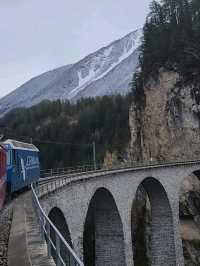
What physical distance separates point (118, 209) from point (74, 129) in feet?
338

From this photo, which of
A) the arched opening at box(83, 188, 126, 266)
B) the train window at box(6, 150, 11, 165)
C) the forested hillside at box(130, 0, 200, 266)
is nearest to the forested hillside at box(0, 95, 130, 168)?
the forested hillside at box(130, 0, 200, 266)

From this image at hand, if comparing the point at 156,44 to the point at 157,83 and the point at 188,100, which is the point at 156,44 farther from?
the point at 188,100

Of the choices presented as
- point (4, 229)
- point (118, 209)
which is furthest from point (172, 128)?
point (4, 229)

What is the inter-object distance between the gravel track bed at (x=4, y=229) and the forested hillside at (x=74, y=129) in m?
75.8

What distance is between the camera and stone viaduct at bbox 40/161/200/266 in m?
23.5

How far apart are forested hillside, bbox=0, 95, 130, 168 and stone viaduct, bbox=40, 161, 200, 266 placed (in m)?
50.2

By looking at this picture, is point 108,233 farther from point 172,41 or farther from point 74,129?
point 74,129

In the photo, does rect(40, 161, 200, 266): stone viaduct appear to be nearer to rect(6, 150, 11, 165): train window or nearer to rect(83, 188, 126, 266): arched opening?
rect(83, 188, 126, 266): arched opening

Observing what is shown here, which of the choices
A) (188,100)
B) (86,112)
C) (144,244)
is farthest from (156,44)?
(86,112)

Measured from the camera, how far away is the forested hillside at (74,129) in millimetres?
114125

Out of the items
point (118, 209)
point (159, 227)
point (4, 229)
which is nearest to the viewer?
point (4, 229)

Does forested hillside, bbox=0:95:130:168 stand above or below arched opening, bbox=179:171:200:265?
above

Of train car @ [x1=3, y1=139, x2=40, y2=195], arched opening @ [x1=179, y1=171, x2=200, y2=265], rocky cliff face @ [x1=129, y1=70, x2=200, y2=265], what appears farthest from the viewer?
rocky cliff face @ [x1=129, y1=70, x2=200, y2=265]

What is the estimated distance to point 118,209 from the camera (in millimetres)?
32812
